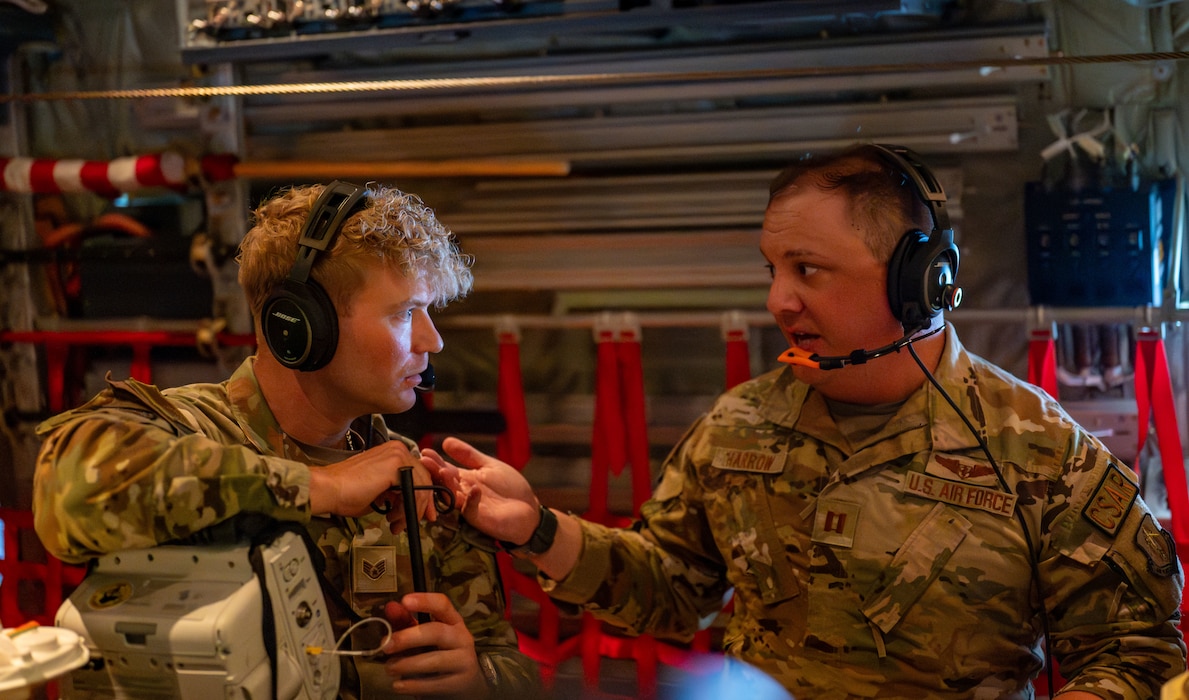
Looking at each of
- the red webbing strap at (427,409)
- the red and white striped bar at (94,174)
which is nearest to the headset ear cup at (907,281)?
the red webbing strap at (427,409)

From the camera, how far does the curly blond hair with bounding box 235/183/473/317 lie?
1952 millimetres

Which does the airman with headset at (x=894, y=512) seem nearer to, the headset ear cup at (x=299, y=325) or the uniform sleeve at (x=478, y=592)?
the uniform sleeve at (x=478, y=592)

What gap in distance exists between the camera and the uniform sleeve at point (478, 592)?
7.00 feet

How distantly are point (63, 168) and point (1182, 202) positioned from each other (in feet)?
12.7

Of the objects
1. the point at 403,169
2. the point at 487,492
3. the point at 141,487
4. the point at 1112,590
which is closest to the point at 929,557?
the point at 1112,590

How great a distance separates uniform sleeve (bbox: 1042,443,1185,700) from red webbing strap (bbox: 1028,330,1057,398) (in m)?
0.86

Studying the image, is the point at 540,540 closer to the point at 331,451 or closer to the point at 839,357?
→ the point at 331,451

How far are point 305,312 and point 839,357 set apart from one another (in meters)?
1.13

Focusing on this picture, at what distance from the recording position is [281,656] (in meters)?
1.57

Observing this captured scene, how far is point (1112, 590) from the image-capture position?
6.63 feet

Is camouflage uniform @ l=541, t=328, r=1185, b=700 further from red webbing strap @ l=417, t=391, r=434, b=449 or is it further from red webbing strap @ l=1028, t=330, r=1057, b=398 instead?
red webbing strap @ l=417, t=391, r=434, b=449

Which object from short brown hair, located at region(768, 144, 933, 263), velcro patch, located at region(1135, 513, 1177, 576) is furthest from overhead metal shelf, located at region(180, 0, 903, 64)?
velcro patch, located at region(1135, 513, 1177, 576)

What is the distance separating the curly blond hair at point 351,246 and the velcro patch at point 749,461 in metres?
0.82

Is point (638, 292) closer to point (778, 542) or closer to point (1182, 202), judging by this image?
point (778, 542)
